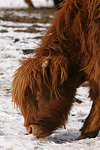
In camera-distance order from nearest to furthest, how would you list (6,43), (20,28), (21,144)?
(21,144) < (6,43) < (20,28)

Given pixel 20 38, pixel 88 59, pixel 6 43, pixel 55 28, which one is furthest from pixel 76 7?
pixel 20 38

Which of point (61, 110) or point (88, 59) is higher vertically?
point (88, 59)

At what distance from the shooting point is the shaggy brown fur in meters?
2.70

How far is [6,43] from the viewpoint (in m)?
6.76

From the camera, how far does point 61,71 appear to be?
2.68 m

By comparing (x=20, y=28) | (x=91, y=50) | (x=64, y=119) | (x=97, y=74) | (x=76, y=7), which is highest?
(x=76, y=7)

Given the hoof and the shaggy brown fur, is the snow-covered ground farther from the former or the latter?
the hoof

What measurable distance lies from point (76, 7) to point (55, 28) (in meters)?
0.27

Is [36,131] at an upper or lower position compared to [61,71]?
lower

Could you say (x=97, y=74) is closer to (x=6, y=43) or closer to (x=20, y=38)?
(x=6, y=43)

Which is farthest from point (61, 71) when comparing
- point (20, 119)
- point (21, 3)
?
point (21, 3)

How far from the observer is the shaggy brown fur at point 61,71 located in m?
2.70

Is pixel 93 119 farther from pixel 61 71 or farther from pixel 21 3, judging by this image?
pixel 21 3

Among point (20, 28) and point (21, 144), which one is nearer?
point (21, 144)
